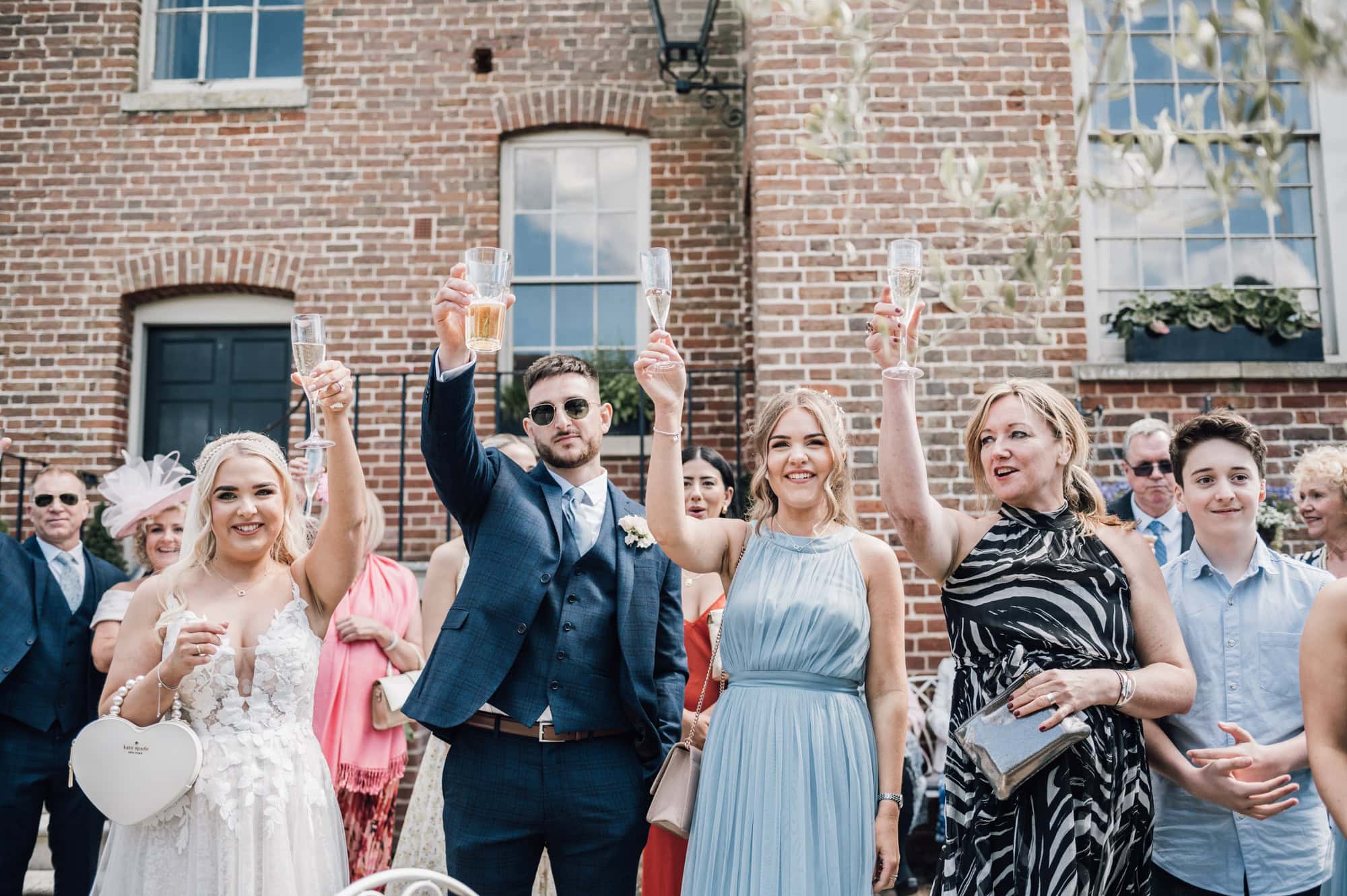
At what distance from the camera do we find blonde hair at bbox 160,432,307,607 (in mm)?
2781

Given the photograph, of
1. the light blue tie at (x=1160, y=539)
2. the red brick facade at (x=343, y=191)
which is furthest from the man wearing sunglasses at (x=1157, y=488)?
the red brick facade at (x=343, y=191)

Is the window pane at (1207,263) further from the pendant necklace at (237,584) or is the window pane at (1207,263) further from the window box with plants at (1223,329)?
the pendant necklace at (237,584)

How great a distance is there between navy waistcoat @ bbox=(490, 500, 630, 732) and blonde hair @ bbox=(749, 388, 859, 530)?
0.41 metres

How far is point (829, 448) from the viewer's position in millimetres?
2602

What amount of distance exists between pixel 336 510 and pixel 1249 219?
5343 millimetres

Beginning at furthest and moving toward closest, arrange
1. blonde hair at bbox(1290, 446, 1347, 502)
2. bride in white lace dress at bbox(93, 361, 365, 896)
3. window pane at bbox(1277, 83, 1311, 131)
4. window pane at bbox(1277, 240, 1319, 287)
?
window pane at bbox(1277, 83, 1311, 131), window pane at bbox(1277, 240, 1319, 287), blonde hair at bbox(1290, 446, 1347, 502), bride in white lace dress at bbox(93, 361, 365, 896)

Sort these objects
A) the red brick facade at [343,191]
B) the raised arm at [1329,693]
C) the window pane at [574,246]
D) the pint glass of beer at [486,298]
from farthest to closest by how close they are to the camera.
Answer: the window pane at [574,246], the red brick facade at [343,191], the pint glass of beer at [486,298], the raised arm at [1329,693]

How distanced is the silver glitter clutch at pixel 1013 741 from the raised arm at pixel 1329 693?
42cm

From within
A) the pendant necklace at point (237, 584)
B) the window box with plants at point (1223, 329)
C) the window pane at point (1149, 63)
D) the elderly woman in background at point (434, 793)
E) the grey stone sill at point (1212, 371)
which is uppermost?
the window pane at point (1149, 63)

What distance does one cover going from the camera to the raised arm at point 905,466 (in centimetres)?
231

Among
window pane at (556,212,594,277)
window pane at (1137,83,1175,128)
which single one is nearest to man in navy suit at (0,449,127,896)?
window pane at (556,212,594,277)

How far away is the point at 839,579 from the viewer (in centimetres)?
252

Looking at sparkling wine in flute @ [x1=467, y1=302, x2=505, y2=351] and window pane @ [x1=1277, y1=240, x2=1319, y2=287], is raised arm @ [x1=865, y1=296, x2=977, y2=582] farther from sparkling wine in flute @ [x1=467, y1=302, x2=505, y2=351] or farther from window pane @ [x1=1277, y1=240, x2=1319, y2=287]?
window pane @ [x1=1277, y1=240, x2=1319, y2=287]

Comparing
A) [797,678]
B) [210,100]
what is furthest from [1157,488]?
[210,100]
